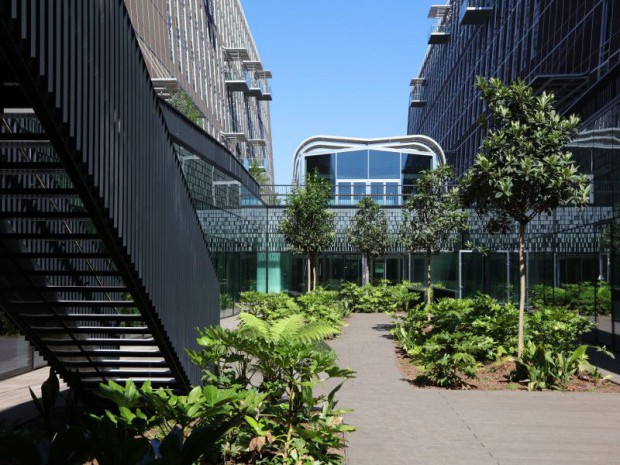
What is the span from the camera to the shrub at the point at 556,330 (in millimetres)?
12898

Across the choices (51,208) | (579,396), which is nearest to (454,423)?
(579,396)

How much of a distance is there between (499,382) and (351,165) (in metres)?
35.1

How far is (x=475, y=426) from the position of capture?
28.7 ft

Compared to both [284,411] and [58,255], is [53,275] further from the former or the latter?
[284,411]

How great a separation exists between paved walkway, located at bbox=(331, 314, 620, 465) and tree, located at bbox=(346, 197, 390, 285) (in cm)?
2081

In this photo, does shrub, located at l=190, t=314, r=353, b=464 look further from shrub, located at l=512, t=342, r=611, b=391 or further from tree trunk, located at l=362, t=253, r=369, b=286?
tree trunk, located at l=362, t=253, r=369, b=286

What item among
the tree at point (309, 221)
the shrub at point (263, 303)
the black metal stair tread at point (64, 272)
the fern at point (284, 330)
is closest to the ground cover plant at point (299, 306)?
the shrub at point (263, 303)

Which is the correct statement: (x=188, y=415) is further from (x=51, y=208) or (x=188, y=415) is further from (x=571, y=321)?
(x=571, y=321)

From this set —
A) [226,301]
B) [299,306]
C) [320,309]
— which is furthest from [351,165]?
[320,309]

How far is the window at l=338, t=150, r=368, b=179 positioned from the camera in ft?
153

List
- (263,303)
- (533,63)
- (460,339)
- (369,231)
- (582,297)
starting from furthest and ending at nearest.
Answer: (533,63) < (369,231) < (263,303) < (582,297) < (460,339)

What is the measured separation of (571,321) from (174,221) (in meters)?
8.22

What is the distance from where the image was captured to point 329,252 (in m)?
40.4

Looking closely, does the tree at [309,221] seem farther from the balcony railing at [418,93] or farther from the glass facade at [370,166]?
the balcony railing at [418,93]
